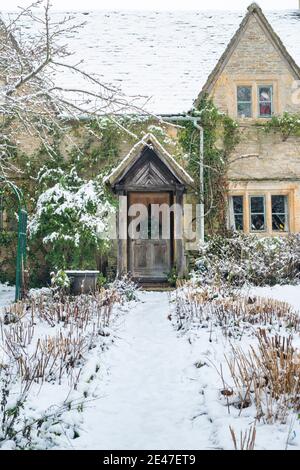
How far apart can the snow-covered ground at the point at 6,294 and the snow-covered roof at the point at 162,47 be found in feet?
23.1

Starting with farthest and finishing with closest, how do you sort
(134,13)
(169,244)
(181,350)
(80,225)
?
(134,13), (169,244), (80,225), (181,350)

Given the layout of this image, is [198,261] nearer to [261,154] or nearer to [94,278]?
[94,278]

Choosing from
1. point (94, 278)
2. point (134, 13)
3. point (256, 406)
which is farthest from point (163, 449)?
point (134, 13)

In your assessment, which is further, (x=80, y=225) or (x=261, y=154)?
(x=261, y=154)

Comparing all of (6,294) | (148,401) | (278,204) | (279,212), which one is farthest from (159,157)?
(148,401)

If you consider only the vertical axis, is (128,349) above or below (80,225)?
below

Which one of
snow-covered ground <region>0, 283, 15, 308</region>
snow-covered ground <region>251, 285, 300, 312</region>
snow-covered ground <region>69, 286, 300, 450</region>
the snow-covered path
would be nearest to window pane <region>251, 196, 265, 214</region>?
snow-covered ground <region>251, 285, 300, 312</region>

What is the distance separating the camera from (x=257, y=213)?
14031mm

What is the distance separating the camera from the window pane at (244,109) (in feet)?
46.7

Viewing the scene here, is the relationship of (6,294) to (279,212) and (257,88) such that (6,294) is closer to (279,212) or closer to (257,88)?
(279,212)

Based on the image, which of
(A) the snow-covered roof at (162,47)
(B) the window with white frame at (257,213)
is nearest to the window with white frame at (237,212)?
Result: (B) the window with white frame at (257,213)

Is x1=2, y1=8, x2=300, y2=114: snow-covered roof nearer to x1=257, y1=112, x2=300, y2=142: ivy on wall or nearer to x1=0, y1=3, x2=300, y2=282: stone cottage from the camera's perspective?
x1=0, y1=3, x2=300, y2=282: stone cottage
